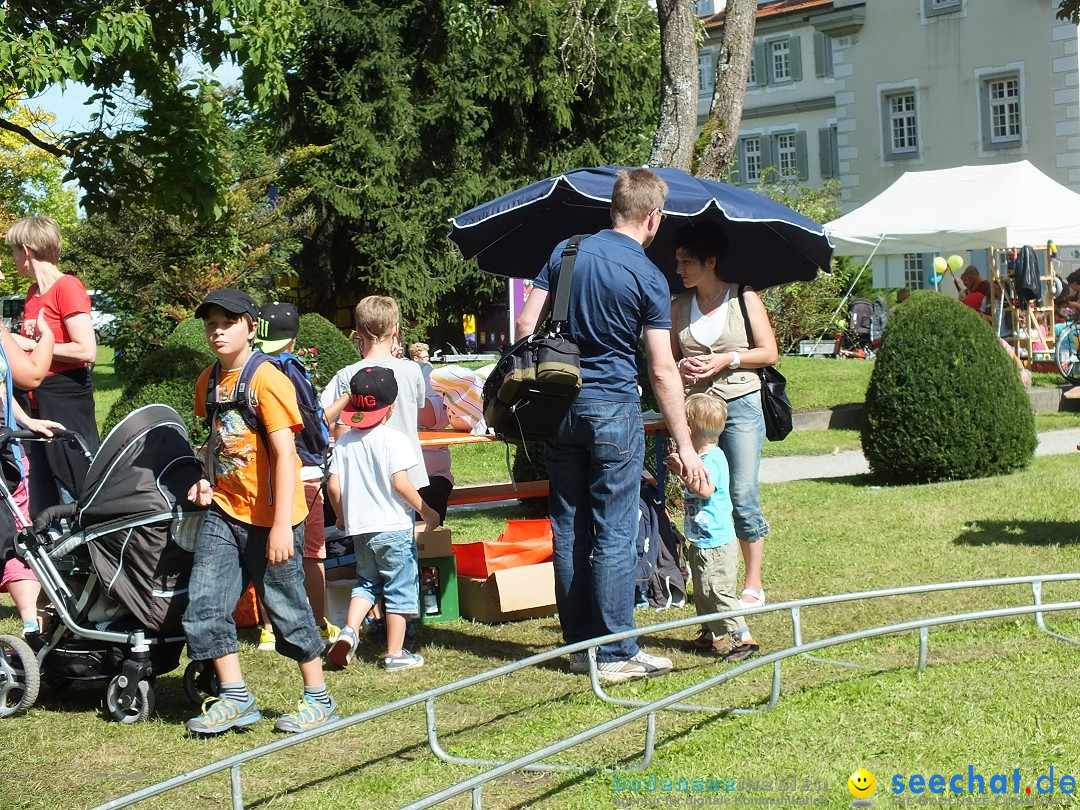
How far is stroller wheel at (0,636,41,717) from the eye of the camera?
18.0 feet

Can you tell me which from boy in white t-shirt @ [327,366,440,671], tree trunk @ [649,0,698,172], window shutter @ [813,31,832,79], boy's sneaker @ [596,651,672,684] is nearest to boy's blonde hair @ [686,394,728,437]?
boy's sneaker @ [596,651,672,684]

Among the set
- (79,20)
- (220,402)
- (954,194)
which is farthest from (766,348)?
(954,194)

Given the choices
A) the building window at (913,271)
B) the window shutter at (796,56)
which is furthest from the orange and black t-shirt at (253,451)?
the window shutter at (796,56)

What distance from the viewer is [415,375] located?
266 inches

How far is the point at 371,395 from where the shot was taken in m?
6.24

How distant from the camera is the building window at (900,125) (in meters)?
43.5

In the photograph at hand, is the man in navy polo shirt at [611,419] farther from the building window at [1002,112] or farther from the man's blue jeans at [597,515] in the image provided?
the building window at [1002,112]

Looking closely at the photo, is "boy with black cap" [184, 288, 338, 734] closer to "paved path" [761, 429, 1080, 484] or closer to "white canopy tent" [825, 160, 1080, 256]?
"paved path" [761, 429, 1080, 484]

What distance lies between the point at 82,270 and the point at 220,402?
64.0 feet

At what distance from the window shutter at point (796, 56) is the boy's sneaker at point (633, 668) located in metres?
45.3

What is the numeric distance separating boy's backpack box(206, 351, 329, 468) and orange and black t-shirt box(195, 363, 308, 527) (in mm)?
24

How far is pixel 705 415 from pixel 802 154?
4392cm

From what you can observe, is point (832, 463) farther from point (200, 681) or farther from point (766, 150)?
point (766, 150)

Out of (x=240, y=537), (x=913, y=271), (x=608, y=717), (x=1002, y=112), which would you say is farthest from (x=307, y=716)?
(x=913, y=271)
